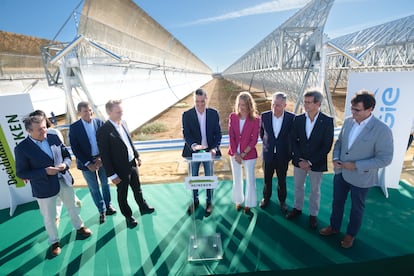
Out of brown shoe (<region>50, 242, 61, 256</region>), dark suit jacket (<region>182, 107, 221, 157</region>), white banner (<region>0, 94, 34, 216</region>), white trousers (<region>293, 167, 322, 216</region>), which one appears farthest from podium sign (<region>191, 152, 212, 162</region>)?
white banner (<region>0, 94, 34, 216</region>)

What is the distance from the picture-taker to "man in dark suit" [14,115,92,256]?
216 centimetres

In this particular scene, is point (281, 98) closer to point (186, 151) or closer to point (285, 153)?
point (285, 153)

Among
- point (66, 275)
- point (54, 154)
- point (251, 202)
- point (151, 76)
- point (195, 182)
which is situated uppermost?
point (151, 76)

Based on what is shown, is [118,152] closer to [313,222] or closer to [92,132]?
[92,132]

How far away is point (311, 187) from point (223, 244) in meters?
1.23

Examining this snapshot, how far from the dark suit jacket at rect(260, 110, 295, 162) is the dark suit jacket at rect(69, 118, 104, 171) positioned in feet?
7.36

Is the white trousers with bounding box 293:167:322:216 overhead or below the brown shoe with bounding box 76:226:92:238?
overhead

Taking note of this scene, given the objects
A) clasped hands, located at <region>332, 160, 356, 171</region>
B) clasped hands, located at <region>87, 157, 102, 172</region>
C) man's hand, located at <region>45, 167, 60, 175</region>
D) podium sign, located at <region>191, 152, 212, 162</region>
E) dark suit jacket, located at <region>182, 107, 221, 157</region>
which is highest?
dark suit jacket, located at <region>182, 107, 221, 157</region>

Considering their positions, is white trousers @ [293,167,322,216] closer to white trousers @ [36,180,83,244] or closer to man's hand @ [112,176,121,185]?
man's hand @ [112,176,121,185]

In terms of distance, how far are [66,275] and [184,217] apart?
4.64 feet

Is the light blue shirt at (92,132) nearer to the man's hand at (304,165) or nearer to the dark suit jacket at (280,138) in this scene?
the dark suit jacket at (280,138)

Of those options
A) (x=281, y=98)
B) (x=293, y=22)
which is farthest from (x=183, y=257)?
(x=293, y=22)

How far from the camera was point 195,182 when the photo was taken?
7.30 feet

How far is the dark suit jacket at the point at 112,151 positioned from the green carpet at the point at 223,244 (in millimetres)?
844
